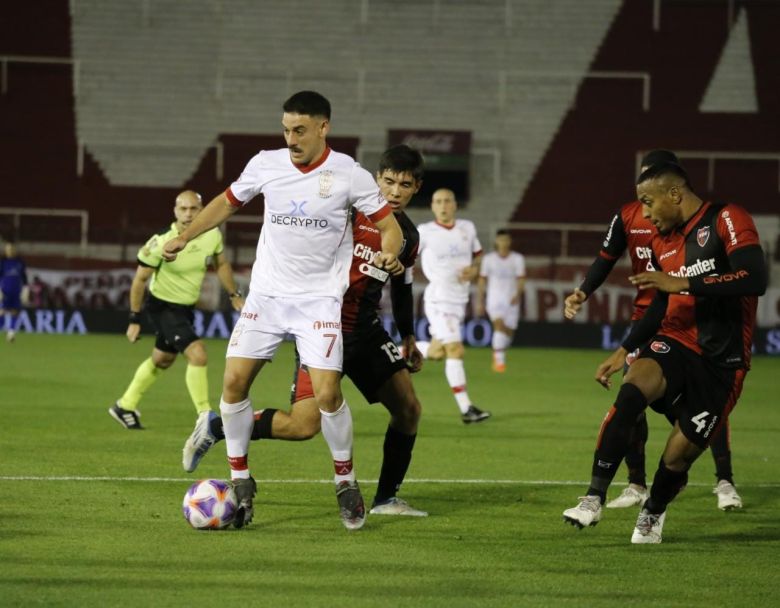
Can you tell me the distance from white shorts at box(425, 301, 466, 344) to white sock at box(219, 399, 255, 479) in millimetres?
7887

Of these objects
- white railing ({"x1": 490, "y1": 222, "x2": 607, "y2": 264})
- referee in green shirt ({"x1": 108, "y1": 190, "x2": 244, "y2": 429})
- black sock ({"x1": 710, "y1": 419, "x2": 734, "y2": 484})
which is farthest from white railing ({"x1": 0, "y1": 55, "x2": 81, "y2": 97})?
black sock ({"x1": 710, "y1": 419, "x2": 734, "y2": 484})

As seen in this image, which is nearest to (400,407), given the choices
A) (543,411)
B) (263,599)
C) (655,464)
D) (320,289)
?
(320,289)

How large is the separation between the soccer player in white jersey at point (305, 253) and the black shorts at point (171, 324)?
200 inches

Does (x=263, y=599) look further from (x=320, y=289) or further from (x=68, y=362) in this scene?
(x=68, y=362)

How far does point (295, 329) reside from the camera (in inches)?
287

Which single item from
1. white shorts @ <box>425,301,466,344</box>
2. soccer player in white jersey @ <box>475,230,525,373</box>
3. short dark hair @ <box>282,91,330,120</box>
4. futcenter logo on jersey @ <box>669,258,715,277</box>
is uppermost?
short dark hair @ <box>282,91,330,120</box>

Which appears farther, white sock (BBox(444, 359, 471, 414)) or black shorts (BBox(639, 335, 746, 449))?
white sock (BBox(444, 359, 471, 414))

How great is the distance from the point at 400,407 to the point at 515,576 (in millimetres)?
1958

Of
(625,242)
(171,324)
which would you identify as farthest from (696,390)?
(171,324)

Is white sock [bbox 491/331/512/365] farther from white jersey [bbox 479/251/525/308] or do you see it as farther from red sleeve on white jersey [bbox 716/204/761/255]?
red sleeve on white jersey [bbox 716/204/761/255]

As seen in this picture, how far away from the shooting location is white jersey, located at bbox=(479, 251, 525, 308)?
24.9 meters

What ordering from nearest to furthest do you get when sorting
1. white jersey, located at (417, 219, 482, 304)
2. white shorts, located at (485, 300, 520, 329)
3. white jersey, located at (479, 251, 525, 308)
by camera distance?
white jersey, located at (417, 219, 482, 304) < white shorts, located at (485, 300, 520, 329) < white jersey, located at (479, 251, 525, 308)

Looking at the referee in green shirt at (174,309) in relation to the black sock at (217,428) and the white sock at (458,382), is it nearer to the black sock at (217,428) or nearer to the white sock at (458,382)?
the white sock at (458,382)

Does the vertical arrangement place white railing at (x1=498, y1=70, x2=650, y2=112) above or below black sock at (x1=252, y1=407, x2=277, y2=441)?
above
